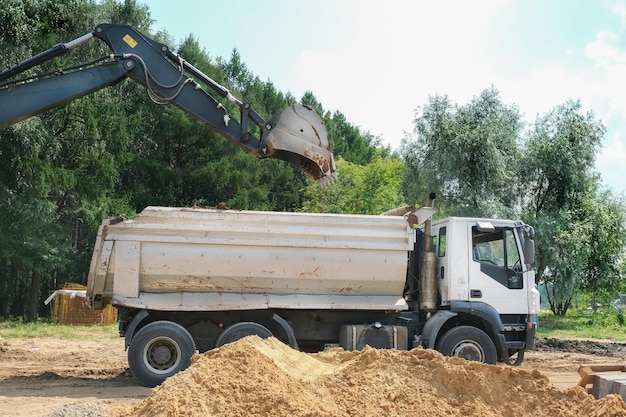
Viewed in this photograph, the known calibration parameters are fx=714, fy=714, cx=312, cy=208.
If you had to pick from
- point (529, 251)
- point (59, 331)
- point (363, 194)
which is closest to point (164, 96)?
point (529, 251)

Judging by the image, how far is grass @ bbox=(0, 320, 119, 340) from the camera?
69.3 feet

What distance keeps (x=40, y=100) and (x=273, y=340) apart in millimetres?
5467

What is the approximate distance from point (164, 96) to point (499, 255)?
6347 millimetres

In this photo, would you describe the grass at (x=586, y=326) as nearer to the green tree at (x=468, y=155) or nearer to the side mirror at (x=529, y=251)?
the green tree at (x=468, y=155)

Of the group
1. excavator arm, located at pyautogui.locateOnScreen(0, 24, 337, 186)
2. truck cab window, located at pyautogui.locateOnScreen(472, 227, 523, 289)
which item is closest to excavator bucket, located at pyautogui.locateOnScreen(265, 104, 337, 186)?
excavator arm, located at pyautogui.locateOnScreen(0, 24, 337, 186)

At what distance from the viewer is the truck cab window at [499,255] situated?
1248cm

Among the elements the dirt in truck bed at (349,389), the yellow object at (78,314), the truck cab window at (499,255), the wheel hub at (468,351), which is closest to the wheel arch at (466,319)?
the wheel hub at (468,351)

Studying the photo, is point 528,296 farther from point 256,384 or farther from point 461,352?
point 256,384

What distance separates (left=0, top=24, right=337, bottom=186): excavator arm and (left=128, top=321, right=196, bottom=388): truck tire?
3.13 meters

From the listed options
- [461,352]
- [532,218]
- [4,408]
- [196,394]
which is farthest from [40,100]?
[532,218]

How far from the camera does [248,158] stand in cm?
3650

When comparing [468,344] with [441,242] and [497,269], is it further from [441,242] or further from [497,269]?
[441,242]

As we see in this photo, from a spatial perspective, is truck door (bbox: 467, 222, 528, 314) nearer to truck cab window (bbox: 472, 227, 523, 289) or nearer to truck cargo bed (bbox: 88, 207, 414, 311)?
Result: truck cab window (bbox: 472, 227, 523, 289)

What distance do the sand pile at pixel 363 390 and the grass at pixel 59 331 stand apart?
15241 mm
